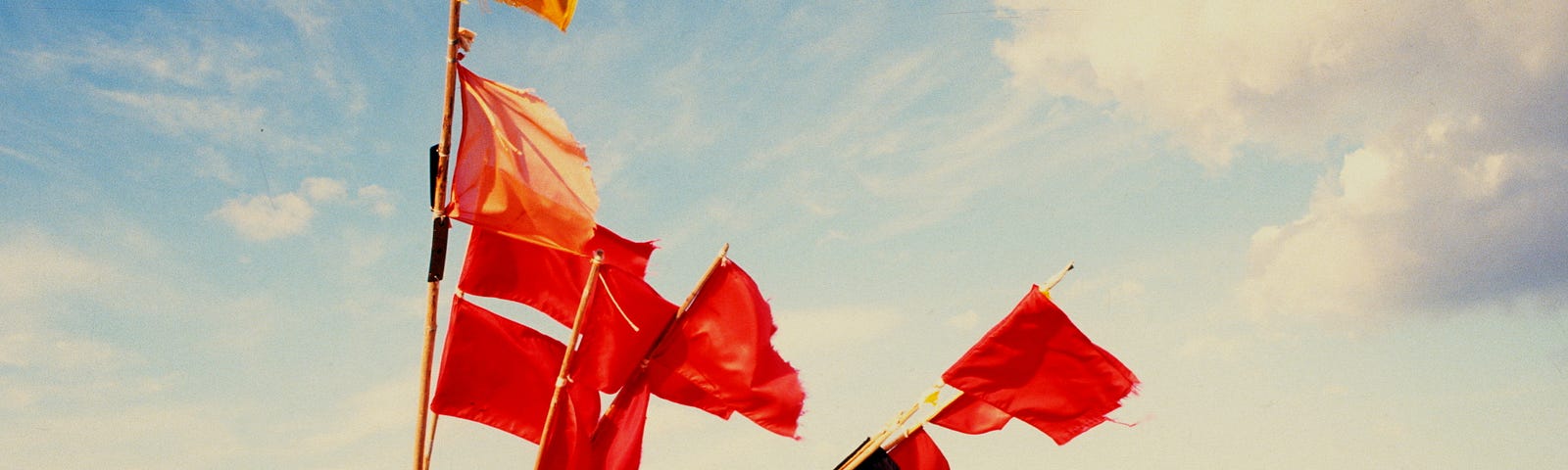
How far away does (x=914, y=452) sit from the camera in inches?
602

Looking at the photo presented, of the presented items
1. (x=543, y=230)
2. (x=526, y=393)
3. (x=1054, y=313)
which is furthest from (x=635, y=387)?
(x=1054, y=313)

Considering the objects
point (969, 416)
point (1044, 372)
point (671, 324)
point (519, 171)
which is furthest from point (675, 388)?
point (1044, 372)

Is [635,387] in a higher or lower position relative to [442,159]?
lower

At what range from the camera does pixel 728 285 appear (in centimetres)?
1473

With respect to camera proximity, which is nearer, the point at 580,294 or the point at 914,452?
the point at 580,294

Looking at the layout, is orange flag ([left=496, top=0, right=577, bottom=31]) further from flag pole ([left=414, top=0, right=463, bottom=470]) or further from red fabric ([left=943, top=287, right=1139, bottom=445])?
red fabric ([left=943, top=287, right=1139, bottom=445])

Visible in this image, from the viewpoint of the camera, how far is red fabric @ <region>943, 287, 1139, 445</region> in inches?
572

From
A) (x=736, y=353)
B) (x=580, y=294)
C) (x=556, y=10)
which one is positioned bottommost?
(x=736, y=353)

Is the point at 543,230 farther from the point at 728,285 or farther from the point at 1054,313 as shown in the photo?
the point at 1054,313

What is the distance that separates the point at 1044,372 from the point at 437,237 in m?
7.52

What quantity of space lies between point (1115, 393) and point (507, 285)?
7610 mm

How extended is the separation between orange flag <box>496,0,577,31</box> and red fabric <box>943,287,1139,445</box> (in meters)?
6.32

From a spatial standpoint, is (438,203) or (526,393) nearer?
(438,203)

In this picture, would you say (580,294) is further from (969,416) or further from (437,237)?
(969,416)
